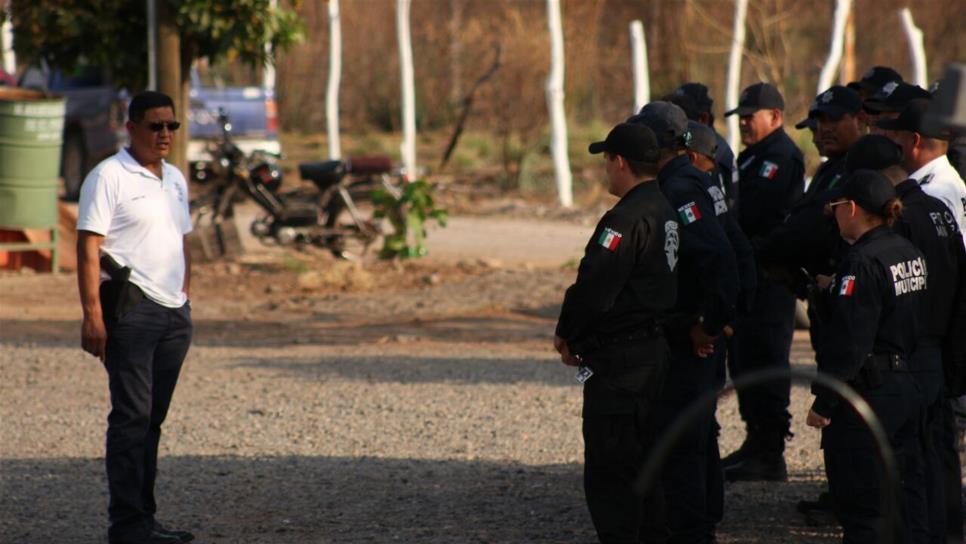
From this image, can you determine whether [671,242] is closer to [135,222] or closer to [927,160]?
[927,160]

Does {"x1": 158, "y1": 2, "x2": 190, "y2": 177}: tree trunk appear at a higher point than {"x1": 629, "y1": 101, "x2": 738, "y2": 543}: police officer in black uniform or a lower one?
higher

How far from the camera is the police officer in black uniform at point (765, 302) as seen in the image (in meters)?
6.99

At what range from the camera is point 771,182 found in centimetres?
707

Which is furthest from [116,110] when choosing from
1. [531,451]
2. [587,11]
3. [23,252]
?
[531,451]

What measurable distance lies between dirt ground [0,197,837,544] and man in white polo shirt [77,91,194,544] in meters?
0.46

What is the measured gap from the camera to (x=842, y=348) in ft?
16.0

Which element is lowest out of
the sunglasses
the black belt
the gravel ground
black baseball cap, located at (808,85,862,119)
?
the gravel ground

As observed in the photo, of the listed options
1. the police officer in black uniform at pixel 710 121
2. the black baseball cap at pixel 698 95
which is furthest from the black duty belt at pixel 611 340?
the black baseball cap at pixel 698 95

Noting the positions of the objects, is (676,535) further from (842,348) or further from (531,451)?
(531,451)

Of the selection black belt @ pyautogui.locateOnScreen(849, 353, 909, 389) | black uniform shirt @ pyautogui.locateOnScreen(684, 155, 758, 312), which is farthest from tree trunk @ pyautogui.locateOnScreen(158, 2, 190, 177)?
black belt @ pyautogui.locateOnScreen(849, 353, 909, 389)

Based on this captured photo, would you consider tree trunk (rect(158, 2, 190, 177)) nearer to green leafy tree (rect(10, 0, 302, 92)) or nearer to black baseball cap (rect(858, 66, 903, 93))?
green leafy tree (rect(10, 0, 302, 92))

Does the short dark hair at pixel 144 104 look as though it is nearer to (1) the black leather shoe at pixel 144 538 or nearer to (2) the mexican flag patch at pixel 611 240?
(1) the black leather shoe at pixel 144 538

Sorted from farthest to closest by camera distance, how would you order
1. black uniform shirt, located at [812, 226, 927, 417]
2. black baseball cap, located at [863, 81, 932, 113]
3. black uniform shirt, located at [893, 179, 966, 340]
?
black baseball cap, located at [863, 81, 932, 113] → black uniform shirt, located at [893, 179, 966, 340] → black uniform shirt, located at [812, 226, 927, 417]

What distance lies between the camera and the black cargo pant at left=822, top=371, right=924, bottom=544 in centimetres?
496
